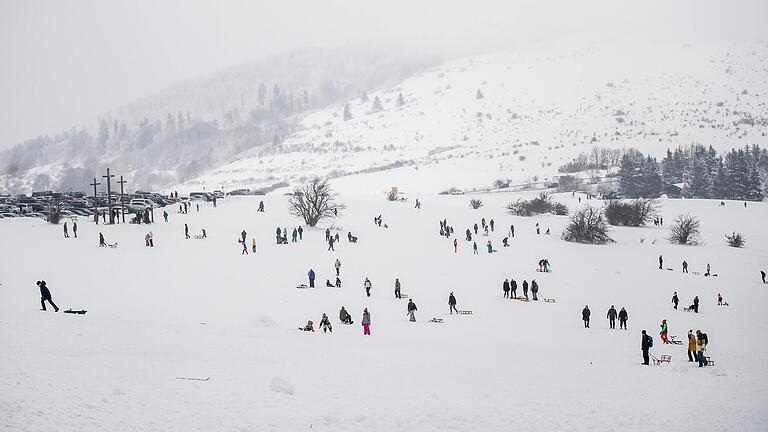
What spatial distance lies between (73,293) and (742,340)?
23.2 meters

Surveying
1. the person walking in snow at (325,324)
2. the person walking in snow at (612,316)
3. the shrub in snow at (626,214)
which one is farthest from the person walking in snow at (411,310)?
the shrub in snow at (626,214)

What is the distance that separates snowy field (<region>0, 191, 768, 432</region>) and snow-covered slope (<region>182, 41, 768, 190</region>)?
6934 cm

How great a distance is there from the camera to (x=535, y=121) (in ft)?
493

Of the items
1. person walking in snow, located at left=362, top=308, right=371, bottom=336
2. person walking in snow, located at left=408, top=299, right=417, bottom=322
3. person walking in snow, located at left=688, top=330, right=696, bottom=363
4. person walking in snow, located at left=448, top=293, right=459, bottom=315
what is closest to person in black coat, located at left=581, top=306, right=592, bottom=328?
person walking in snow, located at left=448, top=293, right=459, bottom=315

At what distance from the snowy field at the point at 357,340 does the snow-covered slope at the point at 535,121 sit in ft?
228

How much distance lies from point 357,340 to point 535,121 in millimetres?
140633

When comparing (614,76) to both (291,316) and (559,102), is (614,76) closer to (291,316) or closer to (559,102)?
(559,102)

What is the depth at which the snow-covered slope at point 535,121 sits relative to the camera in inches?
4872

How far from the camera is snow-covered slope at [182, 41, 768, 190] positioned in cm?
12375

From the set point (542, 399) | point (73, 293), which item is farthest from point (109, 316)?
point (542, 399)

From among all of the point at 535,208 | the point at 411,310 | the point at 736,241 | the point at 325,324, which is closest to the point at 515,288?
the point at 411,310

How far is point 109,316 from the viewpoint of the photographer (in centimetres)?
1745

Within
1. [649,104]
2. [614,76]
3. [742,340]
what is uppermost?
[614,76]

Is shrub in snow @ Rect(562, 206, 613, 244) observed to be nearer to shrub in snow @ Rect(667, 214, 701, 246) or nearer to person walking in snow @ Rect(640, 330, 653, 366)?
shrub in snow @ Rect(667, 214, 701, 246)
